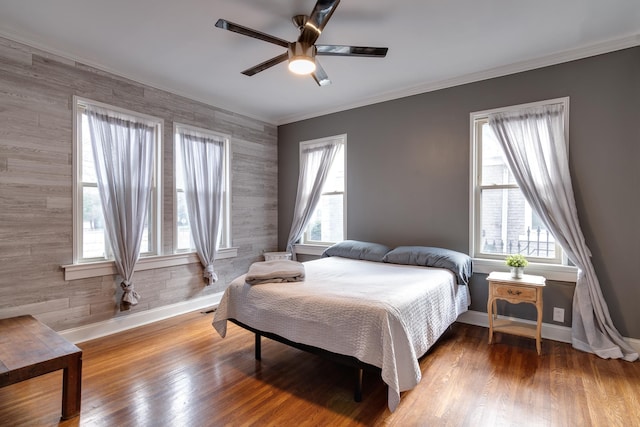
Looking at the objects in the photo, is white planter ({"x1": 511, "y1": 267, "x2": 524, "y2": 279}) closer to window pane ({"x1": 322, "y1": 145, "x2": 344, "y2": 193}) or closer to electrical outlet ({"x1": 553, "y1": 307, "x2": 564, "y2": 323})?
electrical outlet ({"x1": 553, "y1": 307, "x2": 564, "y2": 323})

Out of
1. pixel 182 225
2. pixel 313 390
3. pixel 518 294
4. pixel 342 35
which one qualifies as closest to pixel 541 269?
pixel 518 294

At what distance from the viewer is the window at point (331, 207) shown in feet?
15.0

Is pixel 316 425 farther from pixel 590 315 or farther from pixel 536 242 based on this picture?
pixel 536 242

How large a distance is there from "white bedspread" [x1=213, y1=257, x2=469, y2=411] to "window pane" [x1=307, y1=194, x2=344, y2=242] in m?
1.68

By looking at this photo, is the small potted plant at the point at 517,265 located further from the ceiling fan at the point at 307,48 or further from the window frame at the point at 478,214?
the ceiling fan at the point at 307,48

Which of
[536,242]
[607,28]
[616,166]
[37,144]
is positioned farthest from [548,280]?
[37,144]

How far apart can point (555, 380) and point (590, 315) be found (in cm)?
83

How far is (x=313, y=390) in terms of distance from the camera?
2.21 m

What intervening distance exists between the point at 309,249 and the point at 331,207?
2.43ft

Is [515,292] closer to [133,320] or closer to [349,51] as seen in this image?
[349,51]

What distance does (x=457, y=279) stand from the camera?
3012 millimetres

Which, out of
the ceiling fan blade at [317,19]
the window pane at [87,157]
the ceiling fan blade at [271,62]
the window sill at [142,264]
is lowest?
the window sill at [142,264]

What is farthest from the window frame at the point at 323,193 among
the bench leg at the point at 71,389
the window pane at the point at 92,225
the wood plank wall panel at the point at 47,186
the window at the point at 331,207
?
the bench leg at the point at 71,389

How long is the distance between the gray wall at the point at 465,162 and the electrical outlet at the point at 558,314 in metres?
0.05
